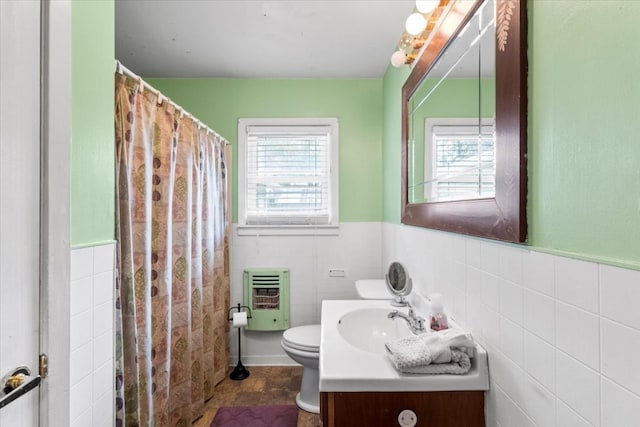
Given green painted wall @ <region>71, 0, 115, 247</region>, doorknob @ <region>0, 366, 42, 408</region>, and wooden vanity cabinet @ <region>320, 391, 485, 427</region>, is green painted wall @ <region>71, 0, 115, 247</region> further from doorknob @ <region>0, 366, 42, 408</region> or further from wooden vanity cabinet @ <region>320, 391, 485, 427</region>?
wooden vanity cabinet @ <region>320, 391, 485, 427</region>

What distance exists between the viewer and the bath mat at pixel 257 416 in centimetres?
192

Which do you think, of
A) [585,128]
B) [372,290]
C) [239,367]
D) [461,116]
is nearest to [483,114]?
[461,116]

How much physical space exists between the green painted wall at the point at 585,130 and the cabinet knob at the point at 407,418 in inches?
24.5

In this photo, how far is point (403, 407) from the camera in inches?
38.9

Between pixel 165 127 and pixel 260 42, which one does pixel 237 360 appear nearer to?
pixel 165 127

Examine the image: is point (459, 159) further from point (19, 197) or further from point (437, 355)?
point (19, 197)

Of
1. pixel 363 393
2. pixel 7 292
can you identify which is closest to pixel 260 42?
pixel 7 292

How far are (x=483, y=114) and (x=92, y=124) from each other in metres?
1.29

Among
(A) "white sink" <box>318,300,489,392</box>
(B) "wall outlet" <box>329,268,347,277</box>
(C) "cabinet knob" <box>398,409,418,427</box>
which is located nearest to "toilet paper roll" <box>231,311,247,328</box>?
(B) "wall outlet" <box>329,268,347,277</box>

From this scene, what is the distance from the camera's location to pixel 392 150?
7.60 feet

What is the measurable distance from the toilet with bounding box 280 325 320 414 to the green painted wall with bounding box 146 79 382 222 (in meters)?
1.00

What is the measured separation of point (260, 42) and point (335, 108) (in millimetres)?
799

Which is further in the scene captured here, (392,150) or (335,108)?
(335,108)

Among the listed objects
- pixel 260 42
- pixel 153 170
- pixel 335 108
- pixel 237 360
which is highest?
pixel 260 42
